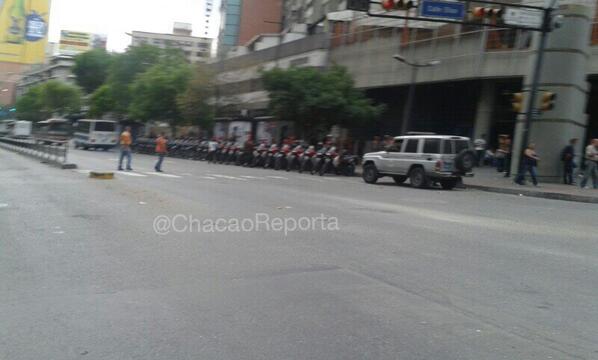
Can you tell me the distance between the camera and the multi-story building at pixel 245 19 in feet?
276

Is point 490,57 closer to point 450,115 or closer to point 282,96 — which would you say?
point 450,115

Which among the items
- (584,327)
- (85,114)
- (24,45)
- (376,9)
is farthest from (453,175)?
(85,114)

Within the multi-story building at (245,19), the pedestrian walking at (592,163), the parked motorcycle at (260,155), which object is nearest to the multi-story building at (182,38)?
the multi-story building at (245,19)

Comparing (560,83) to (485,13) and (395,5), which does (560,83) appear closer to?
(485,13)

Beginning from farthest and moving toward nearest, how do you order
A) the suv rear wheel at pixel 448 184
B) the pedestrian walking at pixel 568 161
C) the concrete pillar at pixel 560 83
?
1. the concrete pillar at pixel 560 83
2. the pedestrian walking at pixel 568 161
3. the suv rear wheel at pixel 448 184

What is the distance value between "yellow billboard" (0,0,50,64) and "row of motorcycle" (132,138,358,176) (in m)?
11.8

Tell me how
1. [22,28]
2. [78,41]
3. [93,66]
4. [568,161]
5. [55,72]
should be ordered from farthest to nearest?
1. [78,41]
2. [55,72]
3. [93,66]
4. [22,28]
5. [568,161]

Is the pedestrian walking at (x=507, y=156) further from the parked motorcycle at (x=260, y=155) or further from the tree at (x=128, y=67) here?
the tree at (x=128, y=67)

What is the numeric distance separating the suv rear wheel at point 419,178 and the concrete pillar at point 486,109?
1379 cm

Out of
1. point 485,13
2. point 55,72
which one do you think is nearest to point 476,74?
point 485,13

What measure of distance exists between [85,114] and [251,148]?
173ft

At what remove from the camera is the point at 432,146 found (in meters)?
20.7

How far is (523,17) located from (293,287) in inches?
669

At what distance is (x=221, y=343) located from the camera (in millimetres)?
4695
